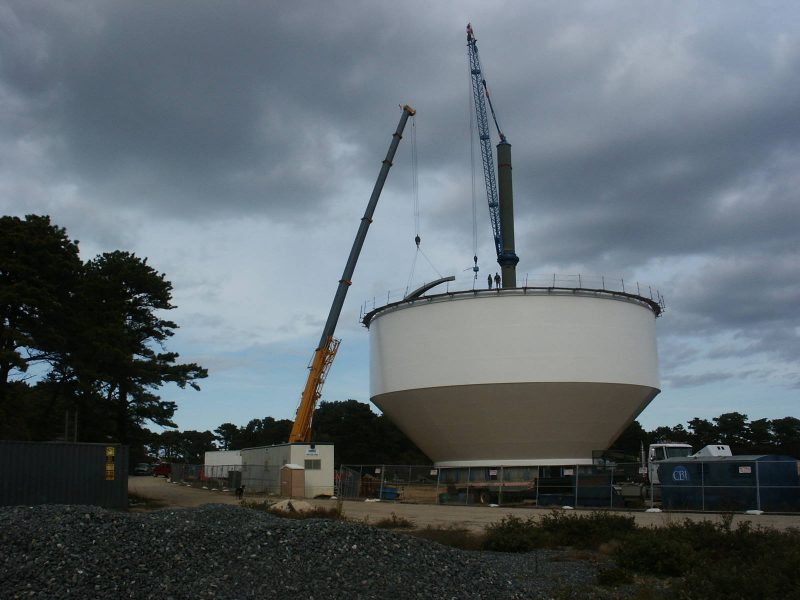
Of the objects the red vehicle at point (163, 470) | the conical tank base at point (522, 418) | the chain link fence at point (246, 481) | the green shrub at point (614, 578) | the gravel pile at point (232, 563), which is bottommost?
the red vehicle at point (163, 470)

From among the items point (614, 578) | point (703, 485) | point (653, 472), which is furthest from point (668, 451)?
point (614, 578)

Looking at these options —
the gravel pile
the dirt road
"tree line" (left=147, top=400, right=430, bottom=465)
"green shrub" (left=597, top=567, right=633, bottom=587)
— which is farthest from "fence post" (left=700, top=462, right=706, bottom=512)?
"tree line" (left=147, top=400, right=430, bottom=465)

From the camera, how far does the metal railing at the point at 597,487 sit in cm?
2728

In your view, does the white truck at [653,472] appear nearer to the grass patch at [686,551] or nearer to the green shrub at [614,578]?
the grass patch at [686,551]

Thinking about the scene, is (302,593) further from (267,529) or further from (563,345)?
(563,345)

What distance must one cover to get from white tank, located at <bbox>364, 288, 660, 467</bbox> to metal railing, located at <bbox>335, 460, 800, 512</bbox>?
1.66 m

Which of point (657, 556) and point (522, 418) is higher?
point (522, 418)

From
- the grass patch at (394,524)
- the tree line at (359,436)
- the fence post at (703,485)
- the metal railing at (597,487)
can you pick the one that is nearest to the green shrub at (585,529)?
the grass patch at (394,524)

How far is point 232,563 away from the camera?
37.7 feet

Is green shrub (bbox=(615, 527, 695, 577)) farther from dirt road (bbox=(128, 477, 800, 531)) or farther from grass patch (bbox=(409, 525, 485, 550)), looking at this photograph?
dirt road (bbox=(128, 477, 800, 531))

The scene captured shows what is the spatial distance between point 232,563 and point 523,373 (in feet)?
97.2

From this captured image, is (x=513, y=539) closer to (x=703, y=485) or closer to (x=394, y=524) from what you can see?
(x=394, y=524)

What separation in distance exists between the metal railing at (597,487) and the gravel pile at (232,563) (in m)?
15.1

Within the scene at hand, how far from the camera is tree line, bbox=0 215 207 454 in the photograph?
30.2 m
